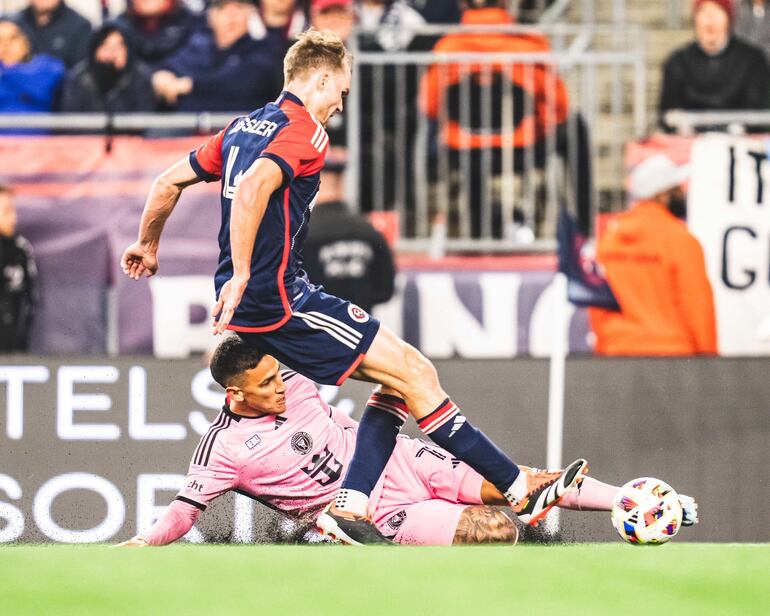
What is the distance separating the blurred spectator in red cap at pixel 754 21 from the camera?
35.3 ft

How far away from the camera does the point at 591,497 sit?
Result: 662 cm

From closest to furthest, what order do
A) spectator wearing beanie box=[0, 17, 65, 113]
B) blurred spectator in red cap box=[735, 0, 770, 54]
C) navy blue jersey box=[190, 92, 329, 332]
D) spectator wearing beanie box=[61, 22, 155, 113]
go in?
1. navy blue jersey box=[190, 92, 329, 332]
2. spectator wearing beanie box=[61, 22, 155, 113]
3. spectator wearing beanie box=[0, 17, 65, 113]
4. blurred spectator in red cap box=[735, 0, 770, 54]

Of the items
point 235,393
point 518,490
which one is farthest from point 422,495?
point 235,393

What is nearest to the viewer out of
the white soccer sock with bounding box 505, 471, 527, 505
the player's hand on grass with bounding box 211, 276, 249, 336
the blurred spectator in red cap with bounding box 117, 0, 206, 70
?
the player's hand on grass with bounding box 211, 276, 249, 336

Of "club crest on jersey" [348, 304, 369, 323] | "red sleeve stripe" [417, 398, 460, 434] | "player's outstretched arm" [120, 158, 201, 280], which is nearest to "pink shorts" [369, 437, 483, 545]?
"red sleeve stripe" [417, 398, 460, 434]

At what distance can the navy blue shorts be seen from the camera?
5766 mm

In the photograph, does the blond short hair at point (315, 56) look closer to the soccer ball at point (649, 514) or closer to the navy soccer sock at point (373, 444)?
the navy soccer sock at point (373, 444)

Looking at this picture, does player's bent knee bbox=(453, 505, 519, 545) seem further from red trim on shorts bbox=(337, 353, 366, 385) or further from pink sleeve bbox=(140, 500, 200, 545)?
pink sleeve bbox=(140, 500, 200, 545)

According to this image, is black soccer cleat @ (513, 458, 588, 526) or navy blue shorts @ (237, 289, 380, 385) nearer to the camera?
navy blue shorts @ (237, 289, 380, 385)

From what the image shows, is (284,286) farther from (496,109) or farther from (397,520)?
(496,109)

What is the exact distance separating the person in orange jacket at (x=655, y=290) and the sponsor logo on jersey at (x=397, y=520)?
9.95 feet

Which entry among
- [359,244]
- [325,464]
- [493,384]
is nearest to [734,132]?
[359,244]

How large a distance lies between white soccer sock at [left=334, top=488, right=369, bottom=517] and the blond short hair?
172 cm

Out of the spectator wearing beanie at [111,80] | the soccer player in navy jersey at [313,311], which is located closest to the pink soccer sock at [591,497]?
the soccer player in navy jersey at [313,311]
